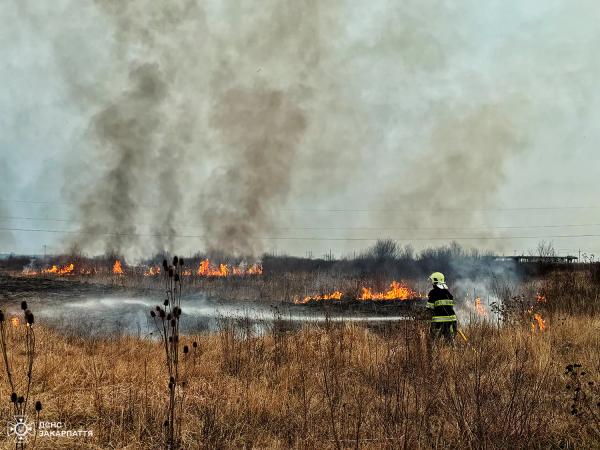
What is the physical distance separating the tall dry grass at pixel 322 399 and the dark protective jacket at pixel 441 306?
0.97 metres

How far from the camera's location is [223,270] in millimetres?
33719

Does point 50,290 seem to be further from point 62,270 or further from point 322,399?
point 322,399

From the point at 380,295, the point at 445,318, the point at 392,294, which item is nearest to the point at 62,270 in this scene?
the point at 380,295

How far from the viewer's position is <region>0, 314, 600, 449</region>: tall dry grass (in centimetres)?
364

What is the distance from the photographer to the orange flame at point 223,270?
3338 centimetres

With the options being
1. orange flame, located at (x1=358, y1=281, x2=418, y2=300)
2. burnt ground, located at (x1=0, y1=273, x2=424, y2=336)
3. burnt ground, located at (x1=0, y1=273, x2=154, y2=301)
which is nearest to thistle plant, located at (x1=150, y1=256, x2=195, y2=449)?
burnt ground, located at (x1=0, y1=273, x2=424, y2=336)

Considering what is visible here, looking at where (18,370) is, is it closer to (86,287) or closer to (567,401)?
(567,401)

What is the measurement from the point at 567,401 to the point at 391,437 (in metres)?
2.88

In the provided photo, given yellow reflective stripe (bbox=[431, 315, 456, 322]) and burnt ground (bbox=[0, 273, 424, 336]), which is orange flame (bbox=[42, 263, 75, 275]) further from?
yellow reflective stripe (bbox=[431, 315, 456, 322])

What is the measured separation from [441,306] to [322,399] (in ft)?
13.7

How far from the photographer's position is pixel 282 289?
81.4ft

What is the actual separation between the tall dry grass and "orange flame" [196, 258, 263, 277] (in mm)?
25885

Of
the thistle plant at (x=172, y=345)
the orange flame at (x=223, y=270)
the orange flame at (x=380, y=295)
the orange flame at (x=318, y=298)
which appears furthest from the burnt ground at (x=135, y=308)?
the orange flame at (x=223, y=270)

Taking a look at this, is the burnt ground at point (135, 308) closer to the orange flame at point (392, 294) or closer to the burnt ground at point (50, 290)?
the burnt ground at point (50, 290)
